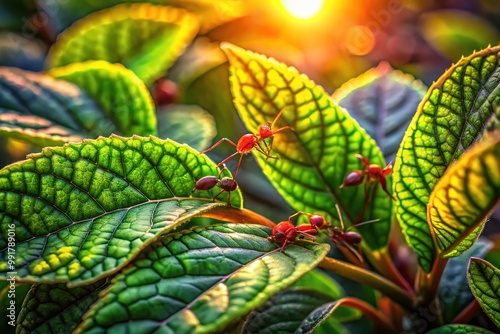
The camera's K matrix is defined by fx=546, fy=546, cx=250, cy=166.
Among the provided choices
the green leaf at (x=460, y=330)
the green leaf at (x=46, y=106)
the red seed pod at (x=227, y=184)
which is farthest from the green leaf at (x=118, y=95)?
the green leaf at (x=460, y=330)

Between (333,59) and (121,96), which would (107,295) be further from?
(333,59)

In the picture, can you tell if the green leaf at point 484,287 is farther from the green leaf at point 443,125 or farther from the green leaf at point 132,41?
the green leaf at point 132,41

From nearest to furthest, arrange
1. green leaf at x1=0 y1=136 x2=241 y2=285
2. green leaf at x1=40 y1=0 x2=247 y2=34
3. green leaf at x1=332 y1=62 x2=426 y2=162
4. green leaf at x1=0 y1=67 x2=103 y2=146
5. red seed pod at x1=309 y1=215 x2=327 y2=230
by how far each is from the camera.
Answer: green leaf at x1=0 y1=136 x2=241 y2=285 < red seed pod at x1=309 y1=215 x2=327 y2=230 < green leaf at x1=0 y1=67 x2=103 y2=146 < green leaf at x1=332 y1=62 x2=426 y2=162 < green leaf at x1=40 y1=0 x2=247 y2=34

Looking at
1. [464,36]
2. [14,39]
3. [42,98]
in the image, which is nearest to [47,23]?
[14,39]

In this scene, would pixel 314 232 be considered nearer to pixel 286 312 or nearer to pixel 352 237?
pixel 352 237

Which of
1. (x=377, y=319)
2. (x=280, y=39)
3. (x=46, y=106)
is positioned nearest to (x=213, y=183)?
(x=377, y=319)

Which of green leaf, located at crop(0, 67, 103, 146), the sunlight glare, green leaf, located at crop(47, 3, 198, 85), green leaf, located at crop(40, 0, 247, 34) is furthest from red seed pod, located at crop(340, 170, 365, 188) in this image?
the sunlight glare

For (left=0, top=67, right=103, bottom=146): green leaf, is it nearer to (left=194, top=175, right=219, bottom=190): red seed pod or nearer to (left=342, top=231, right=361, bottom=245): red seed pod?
(left=194, top=175, right=219, bottom=190): red seed pod
